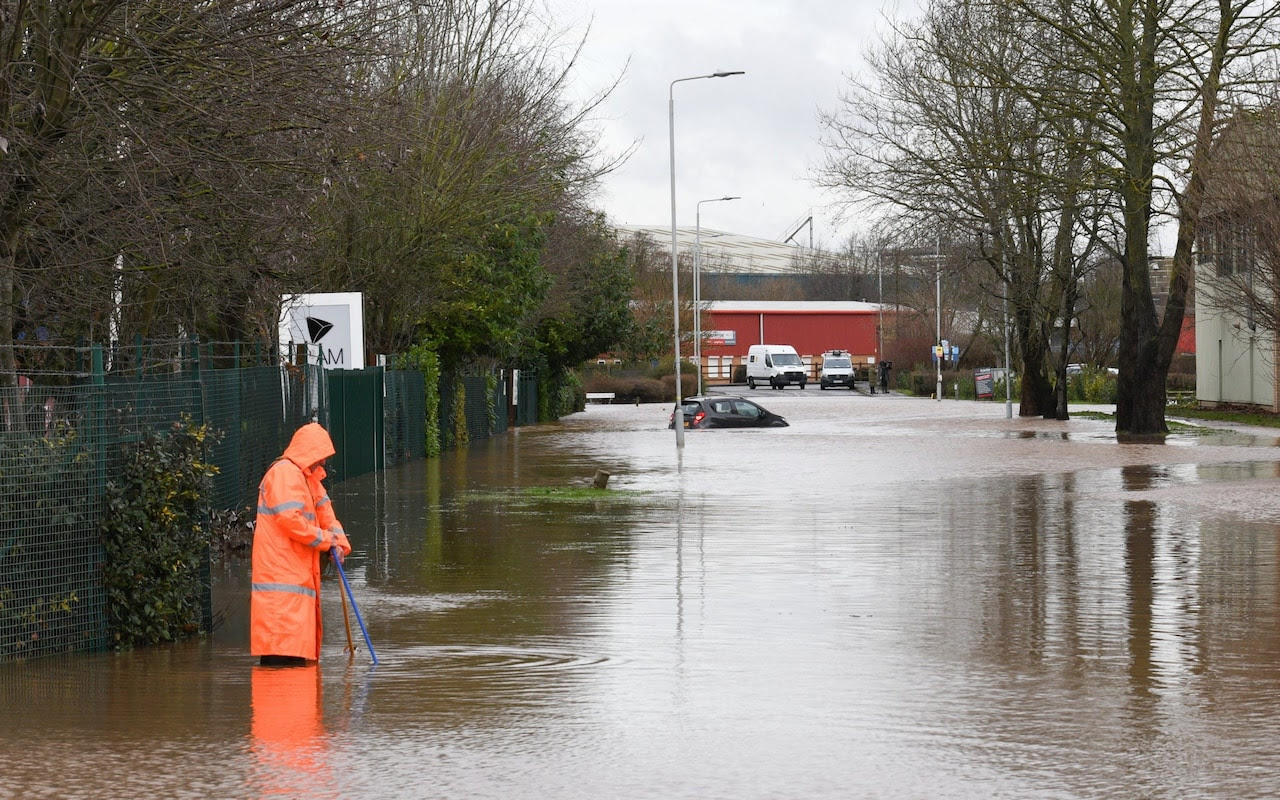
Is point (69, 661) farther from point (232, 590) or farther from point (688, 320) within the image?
point (688, 320)

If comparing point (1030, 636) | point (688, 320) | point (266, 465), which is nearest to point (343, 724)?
point (1030, 636)

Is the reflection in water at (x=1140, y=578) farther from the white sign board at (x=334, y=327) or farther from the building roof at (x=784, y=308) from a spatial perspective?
the building roof at (x=784, y=308)

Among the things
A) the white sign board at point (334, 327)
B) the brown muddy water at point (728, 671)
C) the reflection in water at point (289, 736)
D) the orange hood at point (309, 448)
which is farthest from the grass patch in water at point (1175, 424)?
the reflection in water at point (289, 736)

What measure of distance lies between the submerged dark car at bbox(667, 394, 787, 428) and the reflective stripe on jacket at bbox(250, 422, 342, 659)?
104ft

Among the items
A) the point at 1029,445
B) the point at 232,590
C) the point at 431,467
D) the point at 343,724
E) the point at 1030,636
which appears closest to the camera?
the point at 343,724

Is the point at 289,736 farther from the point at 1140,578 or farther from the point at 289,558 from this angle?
the point at 1140,578

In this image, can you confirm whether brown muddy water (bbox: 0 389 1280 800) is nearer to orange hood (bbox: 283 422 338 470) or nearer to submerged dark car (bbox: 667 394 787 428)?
orange hood (bbox: 283 422 338 470)

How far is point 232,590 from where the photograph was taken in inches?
516

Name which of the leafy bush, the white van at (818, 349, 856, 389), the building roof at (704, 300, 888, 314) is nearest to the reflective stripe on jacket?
the leafy bush

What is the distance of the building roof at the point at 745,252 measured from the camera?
5090 inches

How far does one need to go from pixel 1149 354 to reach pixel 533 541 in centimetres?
2430

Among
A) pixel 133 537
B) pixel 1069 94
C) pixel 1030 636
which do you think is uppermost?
pixel 1069 94

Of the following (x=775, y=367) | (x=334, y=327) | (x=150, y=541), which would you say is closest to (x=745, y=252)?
(x=775, y=367)

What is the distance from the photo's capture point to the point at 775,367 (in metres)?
88.5
